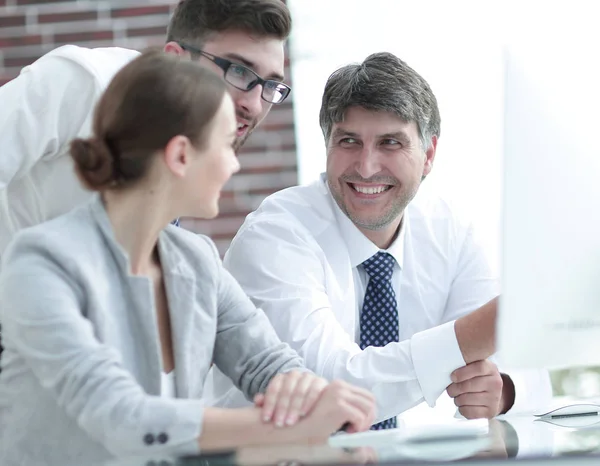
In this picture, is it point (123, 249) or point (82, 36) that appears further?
point (82, 36)

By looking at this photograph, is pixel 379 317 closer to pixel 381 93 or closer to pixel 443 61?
pixel 381 93

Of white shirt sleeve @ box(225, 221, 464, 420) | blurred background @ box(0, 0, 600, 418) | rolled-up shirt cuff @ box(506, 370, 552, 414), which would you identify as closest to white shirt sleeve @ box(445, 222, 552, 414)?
rolled-up shirt cuff @ box(506, 370, 552, 414)

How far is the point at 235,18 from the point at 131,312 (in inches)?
32.6

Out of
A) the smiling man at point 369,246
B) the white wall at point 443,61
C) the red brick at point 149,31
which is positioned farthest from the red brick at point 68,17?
the smiling man at point 369,246

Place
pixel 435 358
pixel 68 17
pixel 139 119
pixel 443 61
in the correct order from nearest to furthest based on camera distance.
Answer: pixel 139 119, pixel 435 358, pixel 443 61, pixel 68 17

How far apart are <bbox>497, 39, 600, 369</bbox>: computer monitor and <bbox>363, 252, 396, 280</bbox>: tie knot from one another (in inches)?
38.9

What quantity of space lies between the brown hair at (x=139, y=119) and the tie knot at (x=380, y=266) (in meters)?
0.95

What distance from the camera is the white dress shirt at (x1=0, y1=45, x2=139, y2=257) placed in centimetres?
151

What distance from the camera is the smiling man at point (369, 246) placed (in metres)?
1.82

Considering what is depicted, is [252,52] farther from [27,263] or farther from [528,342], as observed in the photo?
[528,342]

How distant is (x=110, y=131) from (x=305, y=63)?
80.5 inches

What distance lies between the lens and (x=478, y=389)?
1.67m

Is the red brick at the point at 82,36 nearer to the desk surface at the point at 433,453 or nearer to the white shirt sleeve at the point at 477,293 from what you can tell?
the white shirt sleeve at the point at 477,293

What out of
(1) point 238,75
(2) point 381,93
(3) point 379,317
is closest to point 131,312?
(1) point 238,75
